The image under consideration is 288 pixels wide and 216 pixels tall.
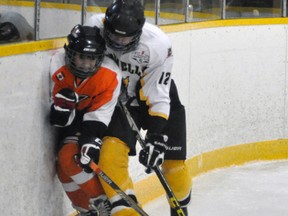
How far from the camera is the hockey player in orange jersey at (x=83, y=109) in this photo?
3.00 metres

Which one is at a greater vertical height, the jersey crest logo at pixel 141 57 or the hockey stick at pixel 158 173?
the jersey crest logo at pixel 141 57

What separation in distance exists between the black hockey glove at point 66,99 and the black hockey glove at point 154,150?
1.60ft

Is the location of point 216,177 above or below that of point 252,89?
below

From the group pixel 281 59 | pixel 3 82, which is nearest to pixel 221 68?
pixel 281 59

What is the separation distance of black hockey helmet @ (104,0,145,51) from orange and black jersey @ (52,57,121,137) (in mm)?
105

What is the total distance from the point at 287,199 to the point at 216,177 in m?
0.64

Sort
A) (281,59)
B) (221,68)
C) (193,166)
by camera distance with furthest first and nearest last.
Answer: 1. (281,59)
2. (221,68)
3. (193,166)

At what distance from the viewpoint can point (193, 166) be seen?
5059 millimetres

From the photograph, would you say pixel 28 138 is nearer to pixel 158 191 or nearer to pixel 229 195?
pixel 158 191

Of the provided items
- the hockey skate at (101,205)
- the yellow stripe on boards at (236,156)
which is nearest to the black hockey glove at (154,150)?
the hockey skate at (101,205)

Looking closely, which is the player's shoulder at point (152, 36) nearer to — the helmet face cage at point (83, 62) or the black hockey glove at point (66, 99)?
the helmet face cage at point (83, 62)

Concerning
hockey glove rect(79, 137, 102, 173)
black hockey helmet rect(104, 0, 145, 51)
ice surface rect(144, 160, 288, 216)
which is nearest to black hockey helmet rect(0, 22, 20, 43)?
black hockey helmet rect(104, 0, 145, 51)

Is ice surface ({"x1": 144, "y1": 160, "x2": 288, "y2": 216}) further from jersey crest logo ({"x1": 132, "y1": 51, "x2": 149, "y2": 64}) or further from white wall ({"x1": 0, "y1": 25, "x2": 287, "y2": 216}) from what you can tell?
jersey crest logo ({"x1": 132, "y1": 51, "x2": 149, "y2": 64})

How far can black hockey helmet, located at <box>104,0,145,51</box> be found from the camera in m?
3.05
